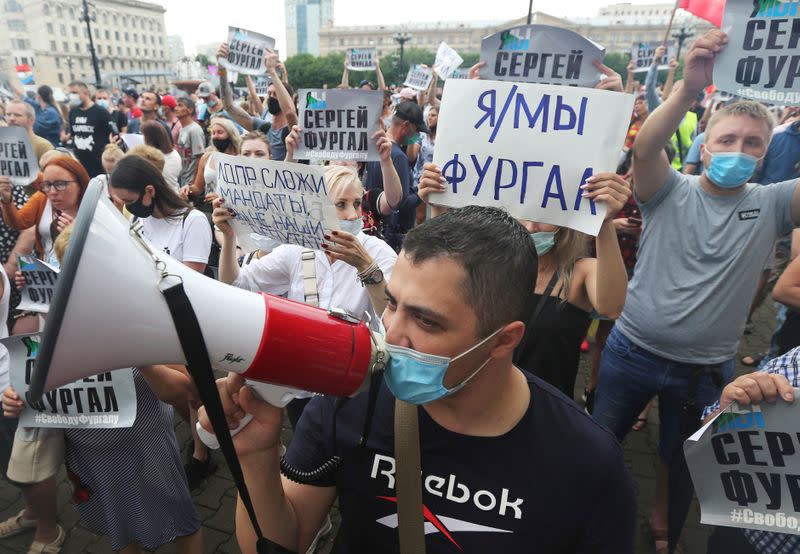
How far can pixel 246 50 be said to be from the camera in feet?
21.1

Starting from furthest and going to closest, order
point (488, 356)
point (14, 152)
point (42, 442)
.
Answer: point (14, 152)
point (42, 442)
point (488, 356)

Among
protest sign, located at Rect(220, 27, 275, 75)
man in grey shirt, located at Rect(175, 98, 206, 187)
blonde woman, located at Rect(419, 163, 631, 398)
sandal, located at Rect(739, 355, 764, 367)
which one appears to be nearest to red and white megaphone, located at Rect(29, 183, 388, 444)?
blonde woman, located at Rect(419, 163, 631, 398)

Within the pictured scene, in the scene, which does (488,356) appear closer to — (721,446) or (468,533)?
(468,533)

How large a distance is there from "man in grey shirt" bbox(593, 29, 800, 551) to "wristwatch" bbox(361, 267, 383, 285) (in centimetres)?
131

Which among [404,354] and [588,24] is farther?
[588,24]

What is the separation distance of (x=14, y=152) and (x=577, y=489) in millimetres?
4740

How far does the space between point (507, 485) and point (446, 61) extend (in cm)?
860

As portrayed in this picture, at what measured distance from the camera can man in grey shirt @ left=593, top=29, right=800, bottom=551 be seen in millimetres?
2264

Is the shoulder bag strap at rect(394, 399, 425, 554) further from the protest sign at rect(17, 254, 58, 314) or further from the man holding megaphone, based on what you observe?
the protest sign at rect(17, 254, 58, 314)

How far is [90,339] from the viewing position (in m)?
0.92

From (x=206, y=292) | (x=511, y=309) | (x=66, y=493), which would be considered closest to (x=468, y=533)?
(x=511, y=309)

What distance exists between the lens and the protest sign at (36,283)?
2229mm

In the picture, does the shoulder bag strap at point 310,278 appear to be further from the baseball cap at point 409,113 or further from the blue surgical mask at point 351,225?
the baseball cap at point 409,113

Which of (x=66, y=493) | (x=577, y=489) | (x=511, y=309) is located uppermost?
(x=511, y=309)
